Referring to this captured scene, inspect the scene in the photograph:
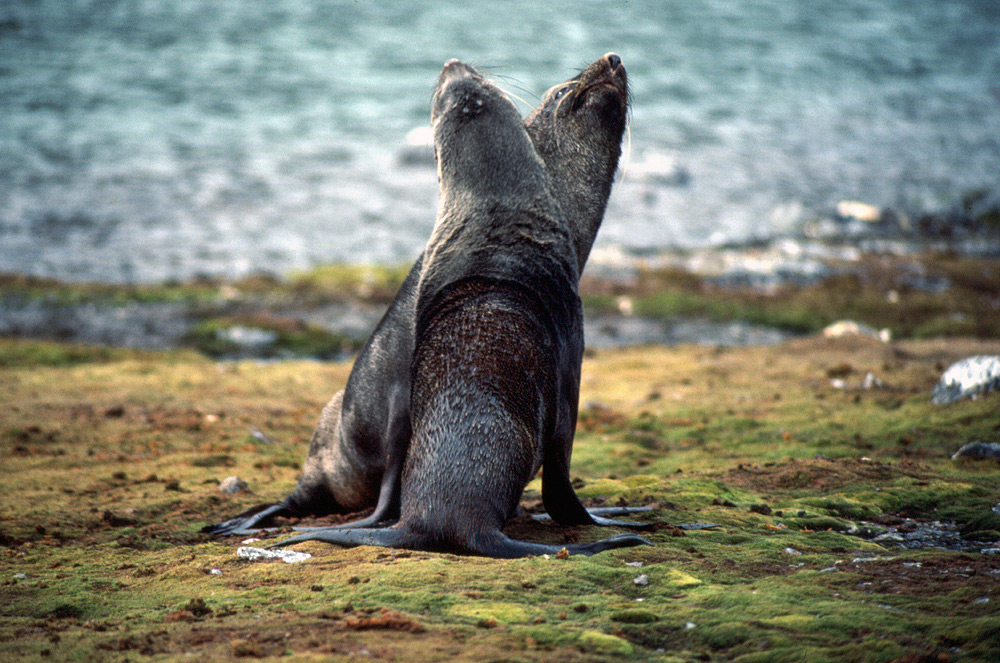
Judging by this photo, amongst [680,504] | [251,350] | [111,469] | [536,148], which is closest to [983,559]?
[680,504]

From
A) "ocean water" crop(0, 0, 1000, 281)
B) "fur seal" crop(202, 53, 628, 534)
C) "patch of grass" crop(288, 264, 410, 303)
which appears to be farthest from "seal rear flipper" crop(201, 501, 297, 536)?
"patch of grass" crop(288, 264, 410, 303)

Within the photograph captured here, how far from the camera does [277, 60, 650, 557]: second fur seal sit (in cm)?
459

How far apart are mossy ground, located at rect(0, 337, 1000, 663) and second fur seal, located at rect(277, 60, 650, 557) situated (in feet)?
0.92

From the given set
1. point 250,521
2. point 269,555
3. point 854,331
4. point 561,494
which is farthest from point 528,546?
point 854,331

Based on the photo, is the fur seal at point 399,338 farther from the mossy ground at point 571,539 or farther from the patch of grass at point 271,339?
the patch of grass at point 271,339

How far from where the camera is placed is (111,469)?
7383 millimetres

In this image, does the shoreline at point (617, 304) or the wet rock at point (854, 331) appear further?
the shoreline at point (617, 304)

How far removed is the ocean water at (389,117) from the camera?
76.1ft

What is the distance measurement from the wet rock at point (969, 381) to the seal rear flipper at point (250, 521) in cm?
617

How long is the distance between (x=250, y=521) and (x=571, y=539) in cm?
219

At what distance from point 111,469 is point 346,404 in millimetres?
2693

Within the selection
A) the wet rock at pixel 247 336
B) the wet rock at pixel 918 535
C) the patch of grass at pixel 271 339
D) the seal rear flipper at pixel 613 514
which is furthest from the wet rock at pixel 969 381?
the wet rock at pixel 247 336

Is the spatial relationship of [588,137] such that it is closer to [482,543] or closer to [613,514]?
[613,514]

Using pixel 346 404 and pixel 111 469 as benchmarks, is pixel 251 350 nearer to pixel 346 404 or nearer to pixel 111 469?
pixel 111 469
